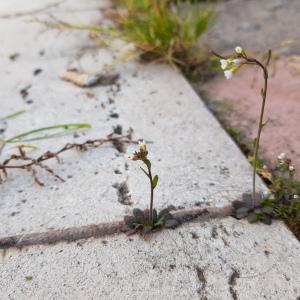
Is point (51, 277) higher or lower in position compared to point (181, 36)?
lower

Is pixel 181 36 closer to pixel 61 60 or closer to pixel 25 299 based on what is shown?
pixel 61 60

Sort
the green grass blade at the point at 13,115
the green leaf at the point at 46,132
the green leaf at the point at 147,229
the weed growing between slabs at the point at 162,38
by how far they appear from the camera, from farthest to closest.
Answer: the weed growing between slabs at the point at 162,38, the green grass blade at the point at 13,115, the green leaf at the point at 46,132, the green leaf at the point at 147,229

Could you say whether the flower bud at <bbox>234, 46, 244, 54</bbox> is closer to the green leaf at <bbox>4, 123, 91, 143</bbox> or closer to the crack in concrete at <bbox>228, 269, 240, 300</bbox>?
the crack in concrete at <bbox>228, 269, 240, 300</bbox>

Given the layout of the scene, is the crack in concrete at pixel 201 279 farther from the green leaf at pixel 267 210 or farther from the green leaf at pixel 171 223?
the green leaf at pixel 267 210

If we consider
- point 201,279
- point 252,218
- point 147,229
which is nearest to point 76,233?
point 147,229

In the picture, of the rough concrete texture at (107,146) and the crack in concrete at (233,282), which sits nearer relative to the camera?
the crack in concrete at (233,282)

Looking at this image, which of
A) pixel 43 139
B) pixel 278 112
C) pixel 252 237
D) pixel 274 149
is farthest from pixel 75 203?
pixel 278 112

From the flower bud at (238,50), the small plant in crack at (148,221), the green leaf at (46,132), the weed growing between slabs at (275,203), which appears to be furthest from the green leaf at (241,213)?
the green leaf at (46,132)
